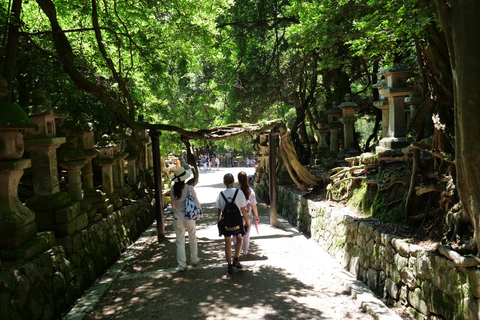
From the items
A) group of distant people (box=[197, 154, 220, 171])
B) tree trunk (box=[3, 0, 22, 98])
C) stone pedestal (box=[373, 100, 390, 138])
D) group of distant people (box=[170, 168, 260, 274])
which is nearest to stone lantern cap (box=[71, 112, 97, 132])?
tree trunk (box=[3, 0, 22, 98])

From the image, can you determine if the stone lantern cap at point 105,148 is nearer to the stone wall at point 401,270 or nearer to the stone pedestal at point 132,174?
the stone pedestal at point 132,174

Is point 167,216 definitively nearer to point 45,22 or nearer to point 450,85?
point 45,22

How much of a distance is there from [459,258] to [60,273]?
493 cm

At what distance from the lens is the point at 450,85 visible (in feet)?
15.2

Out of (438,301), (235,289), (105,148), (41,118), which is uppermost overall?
(41,118)

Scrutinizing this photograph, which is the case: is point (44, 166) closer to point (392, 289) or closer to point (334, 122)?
point (392, 289)

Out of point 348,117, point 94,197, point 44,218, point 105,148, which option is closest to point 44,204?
point 44,218

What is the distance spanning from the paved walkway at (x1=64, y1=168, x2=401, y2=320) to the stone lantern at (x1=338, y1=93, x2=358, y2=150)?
6018 mm

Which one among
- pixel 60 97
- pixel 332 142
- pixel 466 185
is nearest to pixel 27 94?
pixel 60 97

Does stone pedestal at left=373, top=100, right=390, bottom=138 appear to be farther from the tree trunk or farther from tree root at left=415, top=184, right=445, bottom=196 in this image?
the tree trunk

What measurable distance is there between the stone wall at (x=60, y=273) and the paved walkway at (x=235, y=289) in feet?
0.75

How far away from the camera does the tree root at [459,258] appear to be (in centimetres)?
346

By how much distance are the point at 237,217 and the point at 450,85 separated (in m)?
3.55

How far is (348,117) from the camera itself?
12477mm
